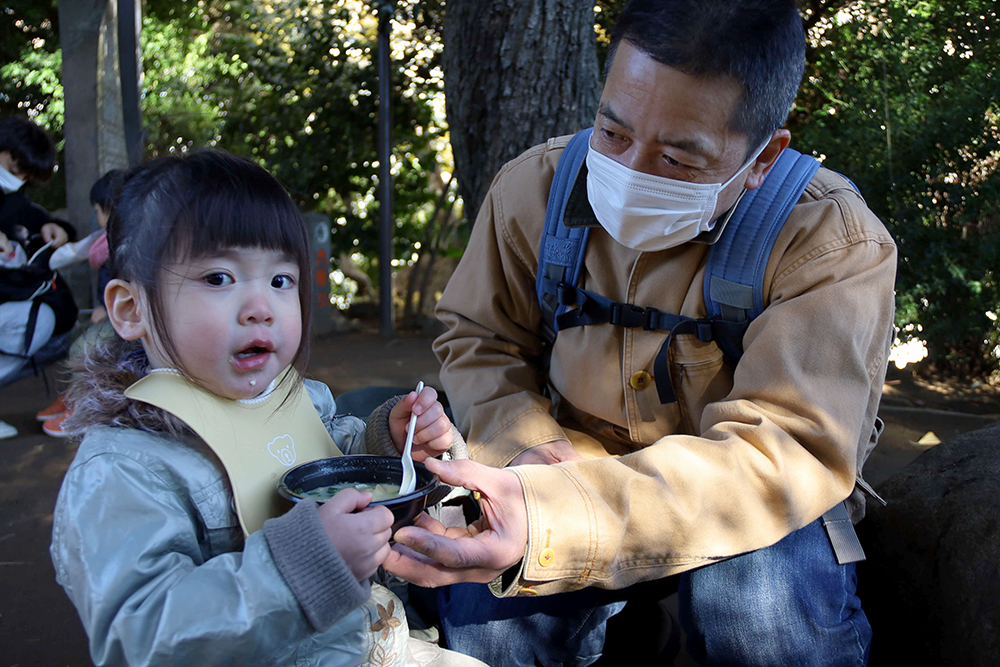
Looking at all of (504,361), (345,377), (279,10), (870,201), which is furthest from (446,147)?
(504,361)

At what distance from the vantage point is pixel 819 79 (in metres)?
5.89

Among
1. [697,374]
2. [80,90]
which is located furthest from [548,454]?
[80,90]

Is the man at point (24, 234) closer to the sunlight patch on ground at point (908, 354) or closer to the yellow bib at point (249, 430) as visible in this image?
the yellow bib at point (249, 430)

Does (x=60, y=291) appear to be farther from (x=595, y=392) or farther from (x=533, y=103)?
(x=595, y=392)

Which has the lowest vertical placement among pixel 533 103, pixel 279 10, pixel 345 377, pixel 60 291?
pixel 345 377

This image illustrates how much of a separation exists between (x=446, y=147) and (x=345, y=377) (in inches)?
141

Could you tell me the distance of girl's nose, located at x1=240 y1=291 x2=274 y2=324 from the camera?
133 centimetres

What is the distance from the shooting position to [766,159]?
1.73 metres

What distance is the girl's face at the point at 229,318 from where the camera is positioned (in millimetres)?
1317

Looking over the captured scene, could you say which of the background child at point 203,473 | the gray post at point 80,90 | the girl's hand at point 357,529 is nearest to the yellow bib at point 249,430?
the background child at point 203,473

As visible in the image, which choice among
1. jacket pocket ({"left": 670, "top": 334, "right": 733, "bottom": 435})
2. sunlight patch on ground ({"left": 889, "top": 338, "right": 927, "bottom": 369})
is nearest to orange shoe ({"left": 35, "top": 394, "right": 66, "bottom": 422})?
jacket pocket ({"left": 670, "top": 334, "right": 733, "bottom": 435})

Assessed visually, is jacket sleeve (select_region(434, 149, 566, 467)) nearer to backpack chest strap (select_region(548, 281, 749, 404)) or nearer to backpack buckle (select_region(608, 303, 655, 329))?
backpack chest strap (select_region(548, 281, 749, 404))

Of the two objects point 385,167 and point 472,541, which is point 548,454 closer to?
point 472,541

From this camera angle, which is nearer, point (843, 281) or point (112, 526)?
point (112, 526)
